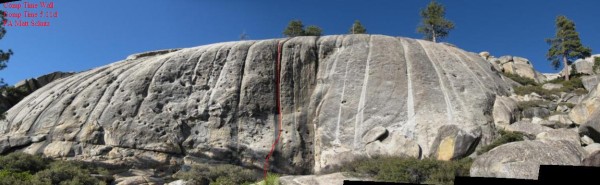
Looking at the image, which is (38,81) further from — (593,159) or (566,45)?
(566,45)

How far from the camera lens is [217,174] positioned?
2305 cm

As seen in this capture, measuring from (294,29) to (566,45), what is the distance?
95.7 feet

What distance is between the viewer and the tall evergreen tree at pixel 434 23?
58094 mm

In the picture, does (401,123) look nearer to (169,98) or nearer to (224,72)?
(224,72)

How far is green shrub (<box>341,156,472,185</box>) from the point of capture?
65.4 ft

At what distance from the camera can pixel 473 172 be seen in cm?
1931

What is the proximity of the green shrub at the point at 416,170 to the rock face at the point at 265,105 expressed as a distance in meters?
2.02

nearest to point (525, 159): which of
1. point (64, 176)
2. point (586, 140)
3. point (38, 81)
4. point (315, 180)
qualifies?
point (586, 140)

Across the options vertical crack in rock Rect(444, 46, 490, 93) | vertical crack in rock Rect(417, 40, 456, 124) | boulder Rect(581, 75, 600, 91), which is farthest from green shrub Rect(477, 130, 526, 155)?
boulder Rect(581, 75, 600, 91)

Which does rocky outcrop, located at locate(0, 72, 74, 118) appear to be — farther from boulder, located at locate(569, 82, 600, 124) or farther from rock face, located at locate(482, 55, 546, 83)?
rock face, located at locate(482, 55, 546, 83)

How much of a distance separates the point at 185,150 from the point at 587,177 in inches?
962

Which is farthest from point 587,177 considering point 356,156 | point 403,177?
point 356,156

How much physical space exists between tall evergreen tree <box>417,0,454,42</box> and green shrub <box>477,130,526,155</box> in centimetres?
3592

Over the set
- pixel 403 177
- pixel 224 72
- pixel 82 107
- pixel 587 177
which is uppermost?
pixel 224 72
